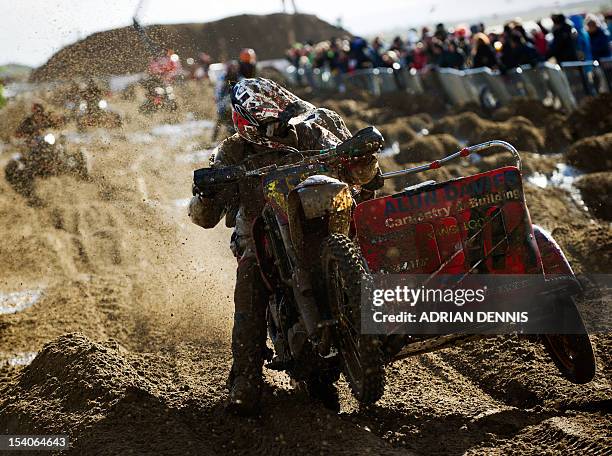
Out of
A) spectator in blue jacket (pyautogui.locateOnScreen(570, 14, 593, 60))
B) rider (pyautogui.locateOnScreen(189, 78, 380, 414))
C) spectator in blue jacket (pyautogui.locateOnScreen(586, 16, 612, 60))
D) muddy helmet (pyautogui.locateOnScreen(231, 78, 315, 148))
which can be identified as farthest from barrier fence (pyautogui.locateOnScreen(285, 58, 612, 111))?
muddy helmet (pyautogui.locateOnScreen(231, 78, 315, 148))

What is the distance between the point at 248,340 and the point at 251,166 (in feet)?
3.52

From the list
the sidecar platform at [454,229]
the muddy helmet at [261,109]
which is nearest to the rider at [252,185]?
the muddy helmet at [261,109]

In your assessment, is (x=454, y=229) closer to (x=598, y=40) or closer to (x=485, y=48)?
(x=598, y=40)

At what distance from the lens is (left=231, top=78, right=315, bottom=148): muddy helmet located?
18.1 ft

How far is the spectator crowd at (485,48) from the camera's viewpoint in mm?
14820

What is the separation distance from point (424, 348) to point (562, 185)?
273 inches

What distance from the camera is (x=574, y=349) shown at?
510 centimetres

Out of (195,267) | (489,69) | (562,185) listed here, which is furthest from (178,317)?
(489,69)

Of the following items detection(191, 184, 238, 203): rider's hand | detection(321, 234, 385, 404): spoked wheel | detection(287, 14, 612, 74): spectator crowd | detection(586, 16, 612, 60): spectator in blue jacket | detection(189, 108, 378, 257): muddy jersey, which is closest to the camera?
detection(321, 234, 385, 404): spoked wheel

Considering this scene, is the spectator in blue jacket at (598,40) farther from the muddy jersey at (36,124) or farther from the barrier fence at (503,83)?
the muddy jersey at (36,124)

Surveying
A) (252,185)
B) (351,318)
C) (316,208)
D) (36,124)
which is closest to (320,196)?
(316,208)

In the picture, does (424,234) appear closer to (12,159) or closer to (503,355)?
(503,355)

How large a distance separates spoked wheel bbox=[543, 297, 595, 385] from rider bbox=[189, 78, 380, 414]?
4.67 ft

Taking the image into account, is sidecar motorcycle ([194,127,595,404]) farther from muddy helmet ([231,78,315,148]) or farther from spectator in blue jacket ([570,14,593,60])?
spectator in blue jacket ([570,14,593,60])
